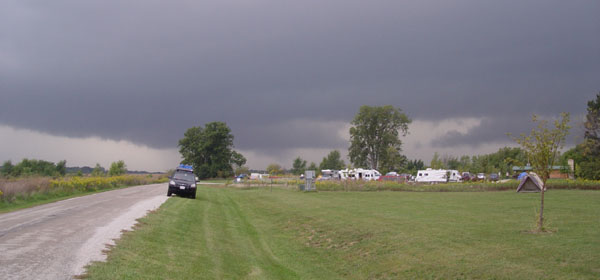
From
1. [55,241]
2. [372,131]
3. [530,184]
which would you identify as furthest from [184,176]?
[372,131]

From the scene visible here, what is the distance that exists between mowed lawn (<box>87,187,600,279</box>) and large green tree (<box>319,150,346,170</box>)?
100 m

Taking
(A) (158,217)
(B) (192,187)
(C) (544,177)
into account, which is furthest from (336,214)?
(B) (192,187)

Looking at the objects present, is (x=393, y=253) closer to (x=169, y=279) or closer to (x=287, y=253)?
(x=287, y=253)

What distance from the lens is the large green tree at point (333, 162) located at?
120037 mm

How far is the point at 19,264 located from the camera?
7855 millimetres

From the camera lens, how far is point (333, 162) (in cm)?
12231

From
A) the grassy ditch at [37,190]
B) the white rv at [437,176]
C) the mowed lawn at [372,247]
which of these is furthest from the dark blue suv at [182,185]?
the white rv at [437,176]

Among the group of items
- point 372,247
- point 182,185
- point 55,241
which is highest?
point 182,185

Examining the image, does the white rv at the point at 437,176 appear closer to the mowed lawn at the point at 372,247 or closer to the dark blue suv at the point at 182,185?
the dark blue suv at the point at 182,185

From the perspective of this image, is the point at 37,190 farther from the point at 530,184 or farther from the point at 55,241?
the point at 530,184

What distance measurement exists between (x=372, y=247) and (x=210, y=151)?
330ft

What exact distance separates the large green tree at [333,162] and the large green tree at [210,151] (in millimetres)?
23779

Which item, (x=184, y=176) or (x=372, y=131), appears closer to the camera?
(x=184, y=176)

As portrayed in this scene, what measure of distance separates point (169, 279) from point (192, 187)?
21379mm
